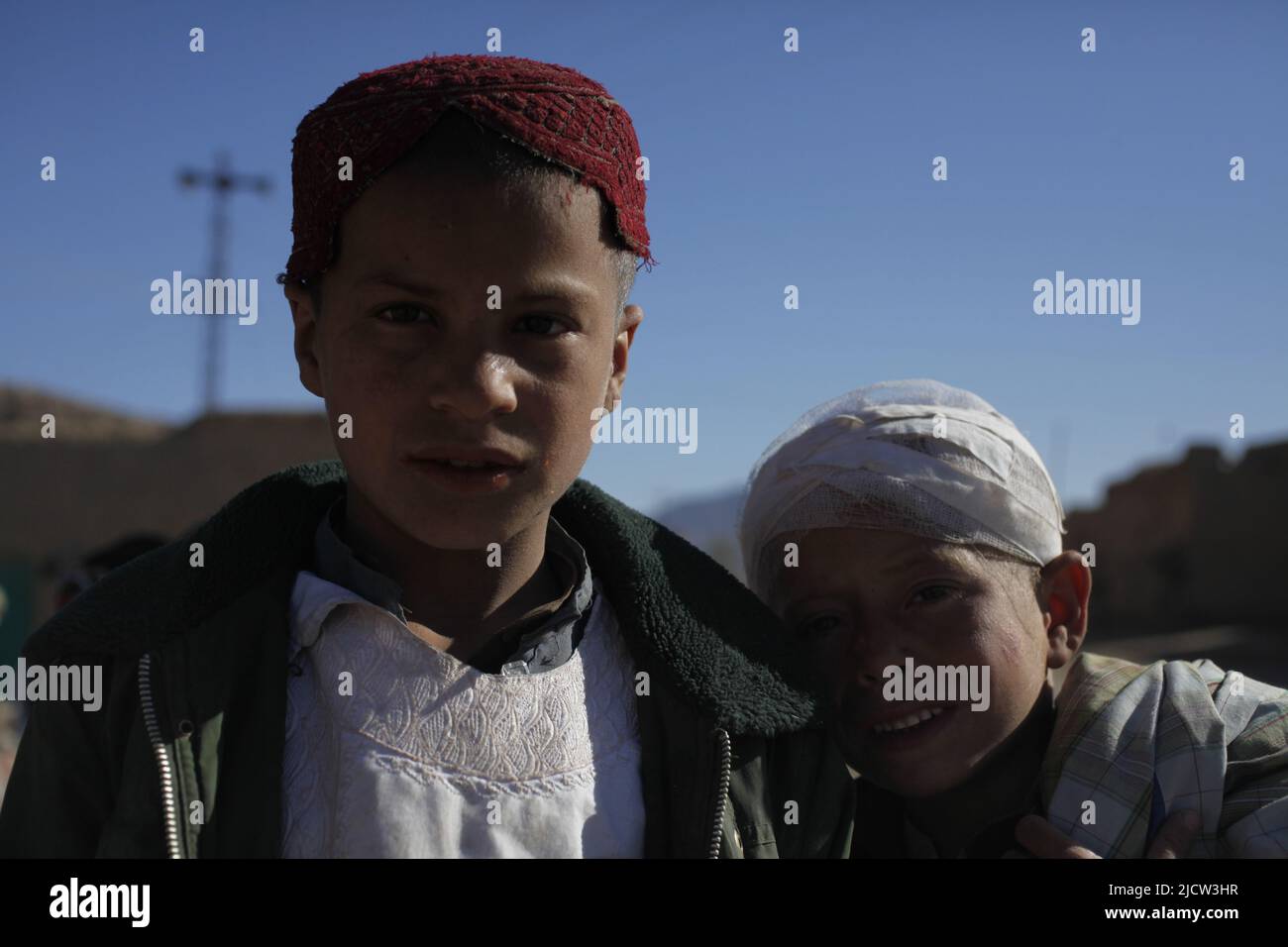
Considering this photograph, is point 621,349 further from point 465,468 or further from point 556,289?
point 465,468

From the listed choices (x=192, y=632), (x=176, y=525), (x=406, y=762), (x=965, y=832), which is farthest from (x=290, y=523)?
(x=176, y=525)

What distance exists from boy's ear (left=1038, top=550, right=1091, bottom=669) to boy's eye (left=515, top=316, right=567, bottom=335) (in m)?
1.31

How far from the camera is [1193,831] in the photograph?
2.11 m

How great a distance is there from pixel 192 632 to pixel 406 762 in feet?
1.26

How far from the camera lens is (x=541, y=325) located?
6.08ft

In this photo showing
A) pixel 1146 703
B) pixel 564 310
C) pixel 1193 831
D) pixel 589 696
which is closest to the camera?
pixel 564 310

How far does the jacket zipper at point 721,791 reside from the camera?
186 centimetres

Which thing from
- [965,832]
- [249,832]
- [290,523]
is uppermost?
[290,523]

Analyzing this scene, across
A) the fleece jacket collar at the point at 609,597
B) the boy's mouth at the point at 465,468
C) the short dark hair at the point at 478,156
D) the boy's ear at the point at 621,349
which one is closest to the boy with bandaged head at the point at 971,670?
the fleece jacket collar at the point at 609,597

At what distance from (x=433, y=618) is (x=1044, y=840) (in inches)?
45.2

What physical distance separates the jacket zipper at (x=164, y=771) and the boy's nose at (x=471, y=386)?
1.95 ft

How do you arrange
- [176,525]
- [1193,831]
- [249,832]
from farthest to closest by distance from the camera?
1. [176,525]
2. [1193,831]
3. [249,832]
